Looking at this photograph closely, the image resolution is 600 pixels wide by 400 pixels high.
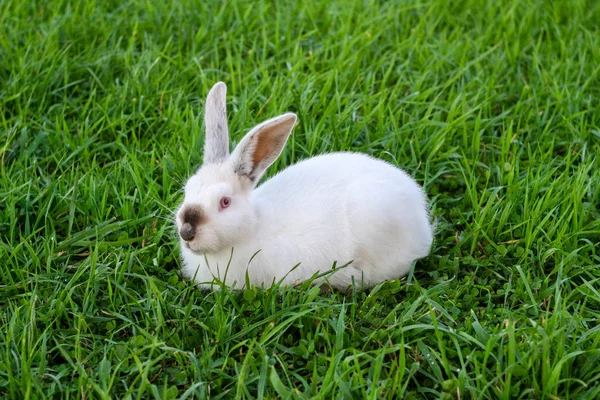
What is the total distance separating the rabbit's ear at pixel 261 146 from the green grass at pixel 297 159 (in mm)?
567

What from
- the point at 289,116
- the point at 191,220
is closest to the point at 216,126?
the point at 289,116

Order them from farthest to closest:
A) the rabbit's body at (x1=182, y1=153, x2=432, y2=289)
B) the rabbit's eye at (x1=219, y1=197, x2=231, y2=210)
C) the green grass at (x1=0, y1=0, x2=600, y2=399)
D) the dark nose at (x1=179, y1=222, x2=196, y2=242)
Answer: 1. the rabbit's body at (x1=182, y1=153, x2=432, y2=289)
2. the rabbit's eye at (x1=219, y1=197, x2=231, y2=210)
3. the dark nose at (x1=179, y1=222, x2=196, y2=242)
4. the green grass at (x1=0, y1=0, x2=600, y2=399)

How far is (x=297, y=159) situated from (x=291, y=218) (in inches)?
35.9

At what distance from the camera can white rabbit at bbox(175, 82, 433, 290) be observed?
385 centimetres

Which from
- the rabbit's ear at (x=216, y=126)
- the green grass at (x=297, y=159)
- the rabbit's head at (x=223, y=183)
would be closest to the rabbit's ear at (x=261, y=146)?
the rabbit's head at (x=223, y=183)

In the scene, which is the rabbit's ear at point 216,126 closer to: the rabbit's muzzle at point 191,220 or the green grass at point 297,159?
the rabbit's muzzle at point 191,220

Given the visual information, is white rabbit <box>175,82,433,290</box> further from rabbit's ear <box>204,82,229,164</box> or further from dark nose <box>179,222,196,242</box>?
dark nose <box>179,222,196,242</box>

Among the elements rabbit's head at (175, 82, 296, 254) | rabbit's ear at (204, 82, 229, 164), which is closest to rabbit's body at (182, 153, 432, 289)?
rabbit's head at (175, 82, 296, 254)

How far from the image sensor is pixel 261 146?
3.90 meters

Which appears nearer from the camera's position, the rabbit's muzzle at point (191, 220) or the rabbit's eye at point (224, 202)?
the rabbit's muzzle at point (191, 220)

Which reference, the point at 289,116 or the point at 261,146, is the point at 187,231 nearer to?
the point at 261,146

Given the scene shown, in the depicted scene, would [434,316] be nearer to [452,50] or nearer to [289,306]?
[289,306]

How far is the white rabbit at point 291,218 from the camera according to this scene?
12.6ft

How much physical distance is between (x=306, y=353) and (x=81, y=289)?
111 cm
